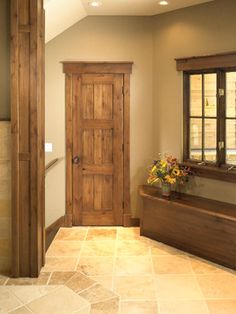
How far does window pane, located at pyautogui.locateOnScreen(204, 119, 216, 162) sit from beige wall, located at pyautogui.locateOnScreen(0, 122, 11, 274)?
2.35 metres

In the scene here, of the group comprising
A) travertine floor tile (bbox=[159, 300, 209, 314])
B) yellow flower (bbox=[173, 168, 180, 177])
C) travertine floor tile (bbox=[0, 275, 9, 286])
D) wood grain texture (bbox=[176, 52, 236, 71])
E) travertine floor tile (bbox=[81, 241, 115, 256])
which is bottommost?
travertine floor tile (bbox=[159, 300, 209, 314])

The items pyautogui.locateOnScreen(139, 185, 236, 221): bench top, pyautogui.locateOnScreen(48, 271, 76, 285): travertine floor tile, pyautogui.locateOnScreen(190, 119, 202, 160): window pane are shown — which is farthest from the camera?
pyautogui.locateOnScreen(190, 119, 202, 160): window pane

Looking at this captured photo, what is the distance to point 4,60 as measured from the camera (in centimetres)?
345

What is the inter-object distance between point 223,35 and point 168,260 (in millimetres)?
2594

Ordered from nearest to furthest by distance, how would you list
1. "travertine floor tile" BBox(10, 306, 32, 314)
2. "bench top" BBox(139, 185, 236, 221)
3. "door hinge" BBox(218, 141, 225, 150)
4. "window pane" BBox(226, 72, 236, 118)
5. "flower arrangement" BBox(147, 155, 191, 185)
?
"travertine floor tile" BBox(10, 306, 32, 314) < "bench top" BBox(139, 185, 236, 221) < "window pane" BBox(226, 72, 236, 118) < "door hinge" BBox(218, 141, 225, 150) < "flower arrangement" BBox(147, 155, 191, 185)

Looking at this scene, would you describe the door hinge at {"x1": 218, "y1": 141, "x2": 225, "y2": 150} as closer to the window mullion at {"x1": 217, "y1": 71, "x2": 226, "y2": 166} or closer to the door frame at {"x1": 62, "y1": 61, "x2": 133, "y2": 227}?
the window mullion at {"x1": 217, "y1": 71, "x2": 226, "y2": 166}

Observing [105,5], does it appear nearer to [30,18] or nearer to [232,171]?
[30,18]

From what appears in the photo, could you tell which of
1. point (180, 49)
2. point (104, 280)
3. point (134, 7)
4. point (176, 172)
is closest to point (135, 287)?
point (104, 280)

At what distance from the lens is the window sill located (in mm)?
4156

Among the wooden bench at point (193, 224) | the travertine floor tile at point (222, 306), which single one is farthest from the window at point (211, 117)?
the travertine floor tile at point (222, 306)

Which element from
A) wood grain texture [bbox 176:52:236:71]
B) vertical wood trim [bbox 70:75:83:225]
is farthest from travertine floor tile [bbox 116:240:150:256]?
wood grain texture [bbox 176:52:236:71]

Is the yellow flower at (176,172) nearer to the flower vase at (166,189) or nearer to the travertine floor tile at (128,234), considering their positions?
the flower vase at (166,189)

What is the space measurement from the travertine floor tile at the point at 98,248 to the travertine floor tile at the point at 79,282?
1.99 ft

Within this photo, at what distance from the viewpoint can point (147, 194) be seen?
4.68 meters
